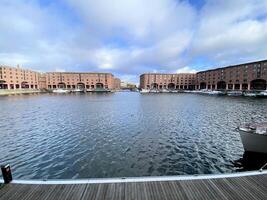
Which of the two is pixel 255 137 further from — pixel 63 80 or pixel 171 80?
pixel 63 80

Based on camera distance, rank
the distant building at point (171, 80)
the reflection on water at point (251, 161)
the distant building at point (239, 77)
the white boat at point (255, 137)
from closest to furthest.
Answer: the reflection on water at point (251, 161), the white boat at point (255, 137), the distant building at point (239, 77), the distant building at point (171, 80)

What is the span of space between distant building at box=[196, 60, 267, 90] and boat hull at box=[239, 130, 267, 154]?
352 feet

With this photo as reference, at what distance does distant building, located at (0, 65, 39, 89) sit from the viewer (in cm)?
11882

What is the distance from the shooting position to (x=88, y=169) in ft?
33.5

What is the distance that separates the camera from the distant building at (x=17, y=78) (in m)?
119

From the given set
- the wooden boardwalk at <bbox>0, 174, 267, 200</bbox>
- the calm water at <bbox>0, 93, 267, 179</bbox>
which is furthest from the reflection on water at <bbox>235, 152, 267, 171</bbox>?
the wooden boardwalk at <bbox>0, 174, 267, 200</bbox>

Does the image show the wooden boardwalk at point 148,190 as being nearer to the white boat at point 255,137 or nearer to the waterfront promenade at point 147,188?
the waterfront promenade at point 147,188

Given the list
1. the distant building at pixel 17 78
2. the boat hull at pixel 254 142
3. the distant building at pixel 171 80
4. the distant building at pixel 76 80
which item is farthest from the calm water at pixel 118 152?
the distant building at pixel 171 80

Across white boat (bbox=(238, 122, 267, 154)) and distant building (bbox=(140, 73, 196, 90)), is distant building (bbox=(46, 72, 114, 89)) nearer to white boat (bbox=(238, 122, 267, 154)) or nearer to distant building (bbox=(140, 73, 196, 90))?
distant building (bbox=(140, 73, 196, 90))

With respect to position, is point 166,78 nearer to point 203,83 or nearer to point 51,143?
point 203,83

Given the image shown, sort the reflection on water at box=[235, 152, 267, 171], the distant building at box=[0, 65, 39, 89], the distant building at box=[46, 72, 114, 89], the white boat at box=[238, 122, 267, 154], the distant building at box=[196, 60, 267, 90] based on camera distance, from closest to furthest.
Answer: the reflection on water at box=[235, 152, 267, 171], the white boat at box=[238, 122, 267, 154], the distant building at box=[196, 60, 267, 90], the distant building at box=[0, 65, 39, 89], the distant building at box=[46, 72, 114, 89]

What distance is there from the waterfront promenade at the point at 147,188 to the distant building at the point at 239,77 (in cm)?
11459

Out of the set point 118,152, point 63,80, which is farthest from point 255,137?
point 63,80

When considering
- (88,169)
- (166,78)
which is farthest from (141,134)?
(166,78)
